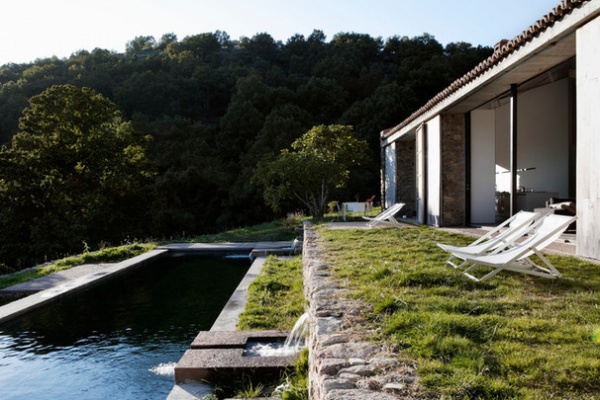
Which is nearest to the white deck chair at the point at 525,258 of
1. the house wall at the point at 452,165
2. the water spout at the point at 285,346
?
the water spout at the point at 285,346

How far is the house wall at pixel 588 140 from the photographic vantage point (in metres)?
4.99

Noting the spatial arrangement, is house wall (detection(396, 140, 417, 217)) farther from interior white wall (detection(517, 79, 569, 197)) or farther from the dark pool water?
the dark pool water

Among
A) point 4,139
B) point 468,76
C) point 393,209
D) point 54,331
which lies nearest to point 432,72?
point 393,209

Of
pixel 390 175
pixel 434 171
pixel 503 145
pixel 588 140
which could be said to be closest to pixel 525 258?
pixel 588 140

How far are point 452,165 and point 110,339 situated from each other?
7640 millimetres

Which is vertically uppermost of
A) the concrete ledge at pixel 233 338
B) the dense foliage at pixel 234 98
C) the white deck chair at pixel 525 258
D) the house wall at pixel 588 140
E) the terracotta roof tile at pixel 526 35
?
the dense foliage at pixel 234 98

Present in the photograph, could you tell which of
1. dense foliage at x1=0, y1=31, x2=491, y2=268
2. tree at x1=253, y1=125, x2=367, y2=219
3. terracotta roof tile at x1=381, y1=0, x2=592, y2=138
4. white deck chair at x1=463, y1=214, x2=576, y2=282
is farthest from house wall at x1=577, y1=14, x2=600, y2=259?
dense foliage at x1=0, y1=31, x2=491, y2=268

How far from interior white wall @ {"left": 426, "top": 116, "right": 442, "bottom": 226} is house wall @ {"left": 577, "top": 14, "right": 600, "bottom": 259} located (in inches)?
207

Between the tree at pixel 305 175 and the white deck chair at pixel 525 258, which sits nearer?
the white deck chair at pixel 525 258

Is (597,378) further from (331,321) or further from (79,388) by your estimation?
(79,388)

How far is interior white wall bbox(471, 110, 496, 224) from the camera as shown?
10641 millimetres

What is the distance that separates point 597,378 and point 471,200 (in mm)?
8929

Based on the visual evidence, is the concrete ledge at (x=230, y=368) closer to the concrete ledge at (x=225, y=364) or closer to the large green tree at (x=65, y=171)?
the concrete ledge at (x=225, y=364)

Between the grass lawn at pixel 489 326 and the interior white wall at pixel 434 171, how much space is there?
5547mm
